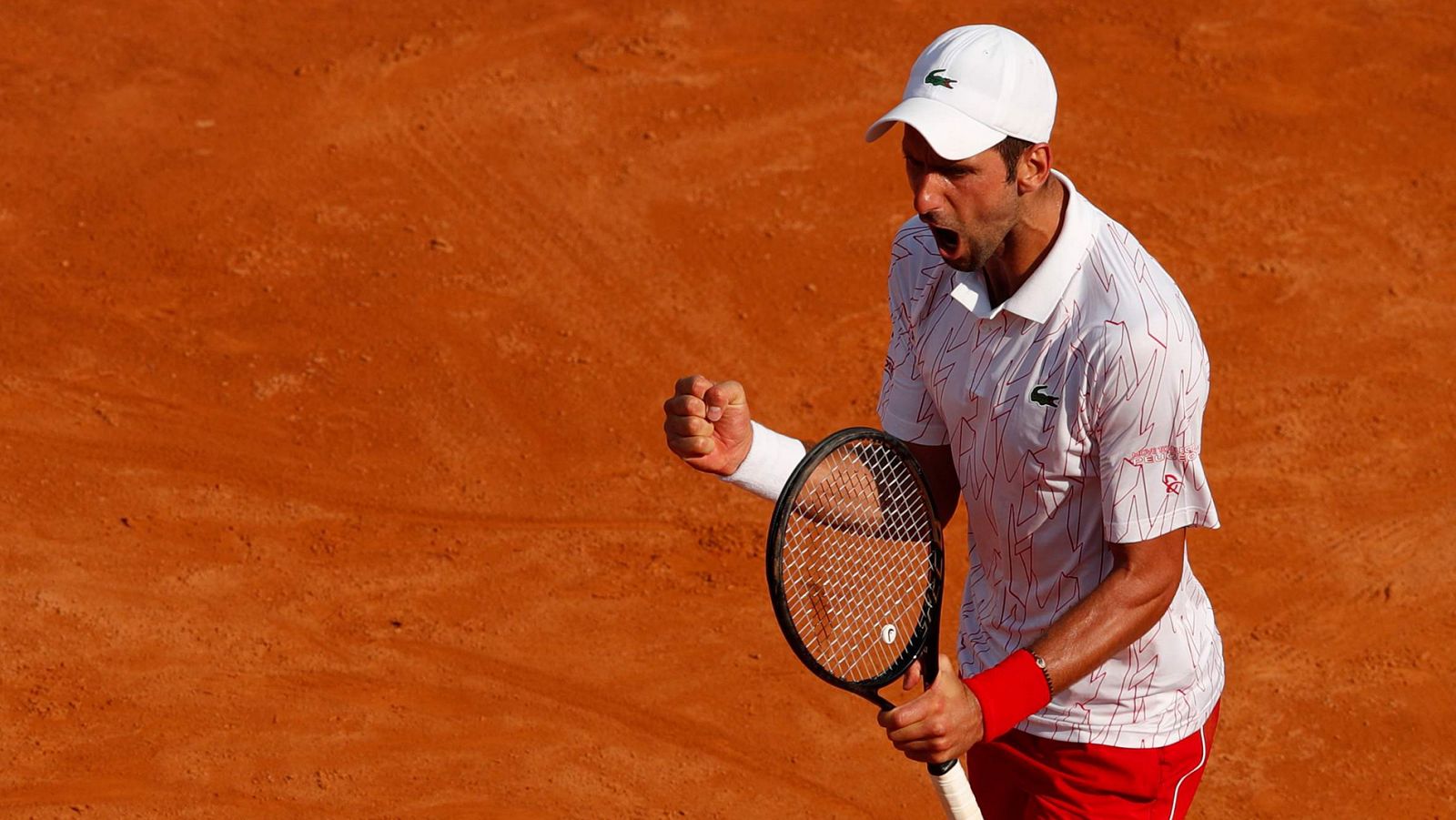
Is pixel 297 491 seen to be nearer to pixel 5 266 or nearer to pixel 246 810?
pixel 246 810

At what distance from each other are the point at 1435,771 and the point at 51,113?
302 inches

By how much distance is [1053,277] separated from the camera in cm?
330

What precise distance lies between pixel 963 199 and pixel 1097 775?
1.35 metres

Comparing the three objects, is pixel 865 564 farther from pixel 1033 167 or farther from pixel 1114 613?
pixel 1033 167

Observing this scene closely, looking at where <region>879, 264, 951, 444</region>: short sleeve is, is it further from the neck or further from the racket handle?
the racket handle

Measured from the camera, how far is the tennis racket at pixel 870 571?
11.4 ft

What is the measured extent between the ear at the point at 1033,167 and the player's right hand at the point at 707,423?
2.38 ft

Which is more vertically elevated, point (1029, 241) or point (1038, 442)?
point (1029, 241)

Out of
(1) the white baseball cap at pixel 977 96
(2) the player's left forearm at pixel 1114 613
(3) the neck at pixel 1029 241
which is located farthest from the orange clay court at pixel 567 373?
(1) the white baseball cap at pixel 977 96

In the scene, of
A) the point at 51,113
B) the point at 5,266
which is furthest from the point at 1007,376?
the point at 51,113

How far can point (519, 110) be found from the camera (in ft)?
30.0

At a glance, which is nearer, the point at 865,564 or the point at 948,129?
the point at 948,129

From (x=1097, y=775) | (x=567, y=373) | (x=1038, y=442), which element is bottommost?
(x=567, y=373)

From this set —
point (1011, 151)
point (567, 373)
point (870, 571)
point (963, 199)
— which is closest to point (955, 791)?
point (870, 571)
